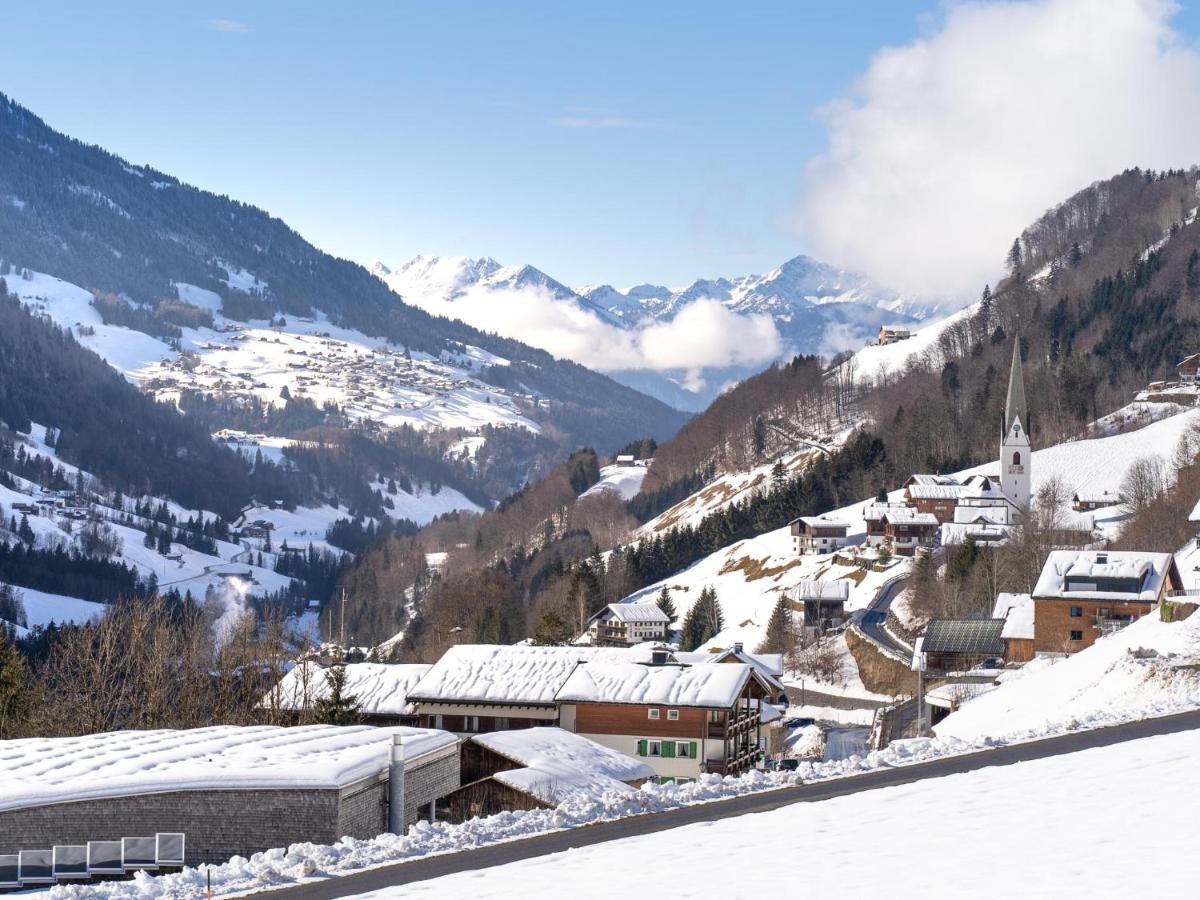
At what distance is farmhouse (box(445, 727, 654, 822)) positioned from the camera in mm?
29047

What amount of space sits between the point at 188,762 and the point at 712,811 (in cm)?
1061

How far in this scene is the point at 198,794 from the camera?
24.7 m

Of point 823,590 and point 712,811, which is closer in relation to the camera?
point 712,811

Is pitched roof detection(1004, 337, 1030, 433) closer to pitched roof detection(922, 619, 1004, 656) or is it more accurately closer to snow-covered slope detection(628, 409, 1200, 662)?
snow-covered slope detection(628, 409, 1200, 662)

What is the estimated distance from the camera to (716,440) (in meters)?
196

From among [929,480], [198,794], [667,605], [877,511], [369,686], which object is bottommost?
[369,686]

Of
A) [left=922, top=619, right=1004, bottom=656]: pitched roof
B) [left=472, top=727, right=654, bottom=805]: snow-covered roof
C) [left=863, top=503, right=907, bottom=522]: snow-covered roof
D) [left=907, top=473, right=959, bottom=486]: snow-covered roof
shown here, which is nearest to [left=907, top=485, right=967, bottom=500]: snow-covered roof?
[left=907, top=473, right=959, bottom=486]: snow-covered roof

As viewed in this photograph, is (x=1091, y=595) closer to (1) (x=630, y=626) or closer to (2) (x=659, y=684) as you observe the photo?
(2) (x=659, y=684)

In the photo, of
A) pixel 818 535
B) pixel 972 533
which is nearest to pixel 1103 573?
pixel 972 533

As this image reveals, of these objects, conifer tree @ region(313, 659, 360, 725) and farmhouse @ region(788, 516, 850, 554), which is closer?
conifer tree @ region(313, 659, 360, 725)

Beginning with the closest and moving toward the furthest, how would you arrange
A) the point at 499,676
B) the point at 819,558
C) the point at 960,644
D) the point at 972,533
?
the point at 499,676 < the point at 960,644 < the point at 972,533 < the point at 819,558

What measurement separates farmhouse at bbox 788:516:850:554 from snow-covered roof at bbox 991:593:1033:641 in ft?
125

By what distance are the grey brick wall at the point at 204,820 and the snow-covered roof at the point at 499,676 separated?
2711 cm

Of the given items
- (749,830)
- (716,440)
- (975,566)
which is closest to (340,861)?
(749,830)
